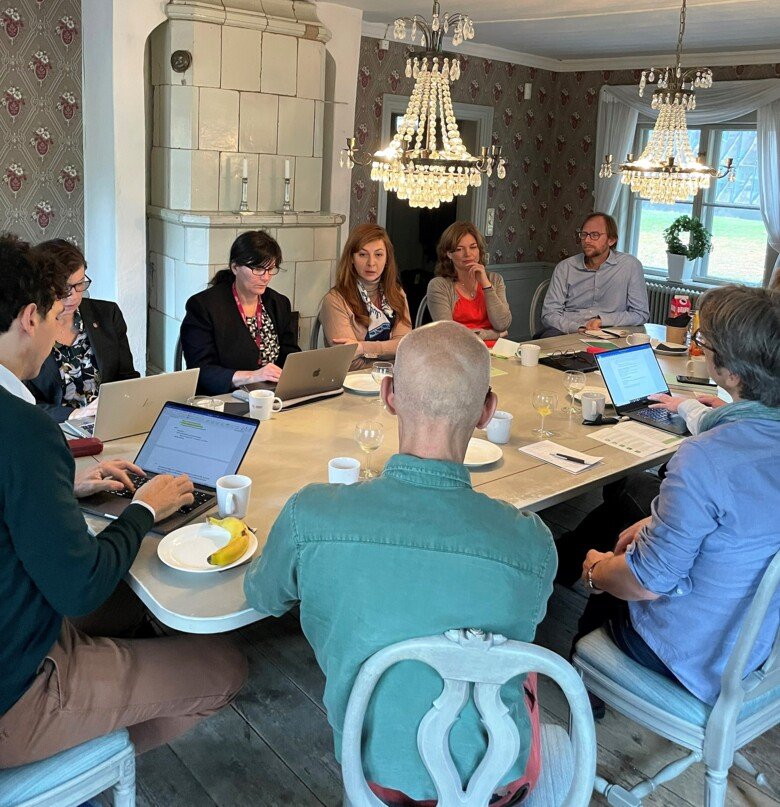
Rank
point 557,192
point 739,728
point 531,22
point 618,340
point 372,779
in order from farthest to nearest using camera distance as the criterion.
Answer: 1. point 557,192
2. point 531,22
3. point 618,340
4. point 739,728
5. point 372,779

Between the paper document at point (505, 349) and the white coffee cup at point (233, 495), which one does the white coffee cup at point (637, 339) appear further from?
the white coffee cup at point (233, 495)

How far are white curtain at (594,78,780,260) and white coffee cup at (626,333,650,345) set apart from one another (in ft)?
9.05

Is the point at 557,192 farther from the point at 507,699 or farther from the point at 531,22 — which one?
the point at 507,699

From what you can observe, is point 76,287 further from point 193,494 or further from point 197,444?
point 193,494

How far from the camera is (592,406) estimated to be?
9.22 ft

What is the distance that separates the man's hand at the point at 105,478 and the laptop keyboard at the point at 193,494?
0.03 feet

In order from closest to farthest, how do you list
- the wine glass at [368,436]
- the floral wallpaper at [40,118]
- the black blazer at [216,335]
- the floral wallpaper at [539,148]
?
the wine glass at [368,436] → the black blazer at [216,335] → the floral wallpaper at [40,118] → the floral wallpaper at [539,148]

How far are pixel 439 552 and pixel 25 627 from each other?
80 cm

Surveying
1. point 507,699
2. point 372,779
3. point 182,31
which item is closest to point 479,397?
point 507,699

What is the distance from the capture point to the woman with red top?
4.31 m

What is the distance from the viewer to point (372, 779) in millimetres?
1352

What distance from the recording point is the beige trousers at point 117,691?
1.50 meters

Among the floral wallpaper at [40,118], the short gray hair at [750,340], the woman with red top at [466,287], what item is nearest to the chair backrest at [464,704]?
the short gray hair at [750,340]

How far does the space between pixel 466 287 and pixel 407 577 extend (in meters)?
3.34
